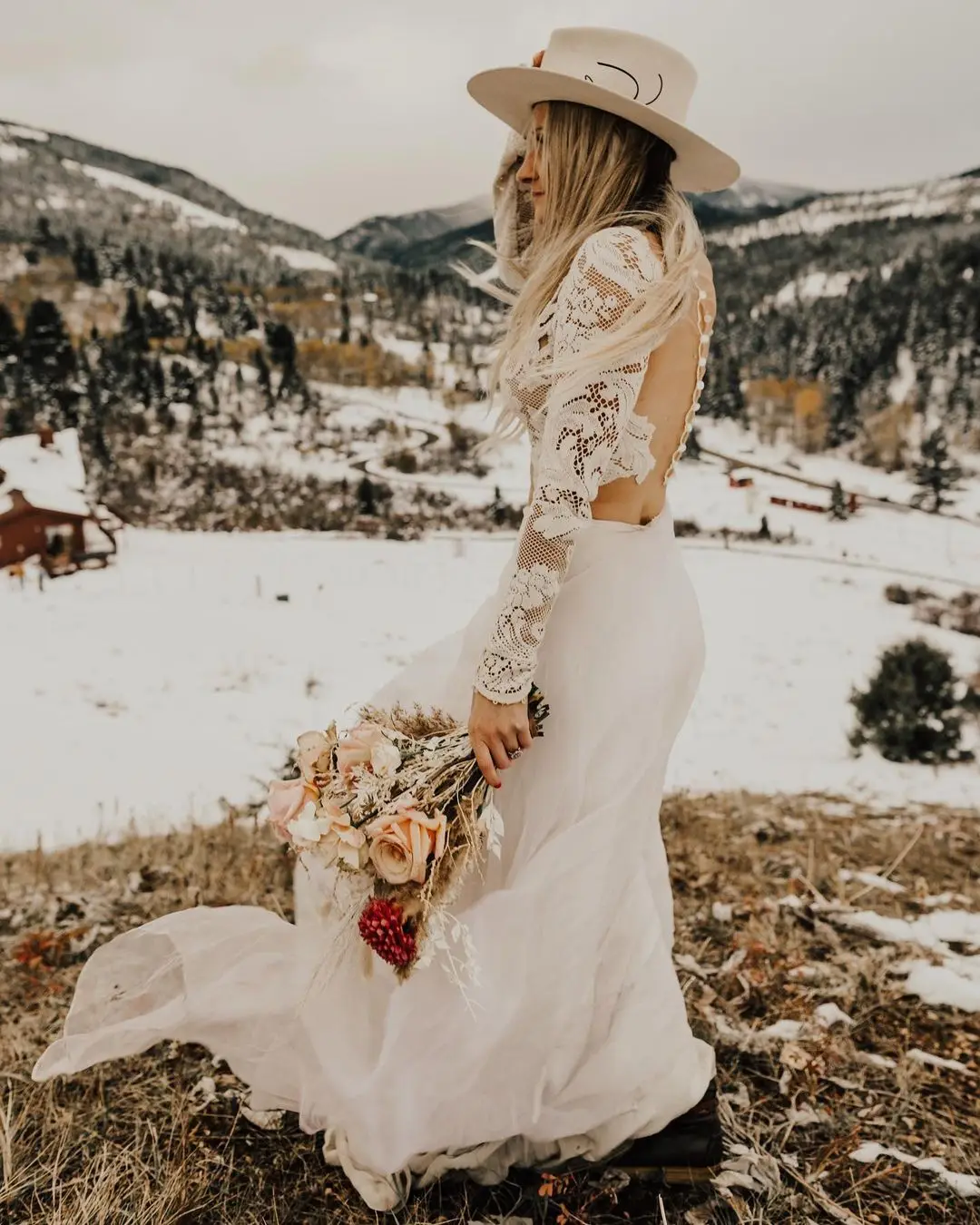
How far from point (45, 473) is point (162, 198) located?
1.82m

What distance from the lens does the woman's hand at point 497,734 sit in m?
1.15

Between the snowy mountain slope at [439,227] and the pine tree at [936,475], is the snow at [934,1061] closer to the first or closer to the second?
the pine tree at [936,475]

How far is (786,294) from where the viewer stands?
563cm

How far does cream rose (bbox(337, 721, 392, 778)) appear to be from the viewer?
1137 millimetres

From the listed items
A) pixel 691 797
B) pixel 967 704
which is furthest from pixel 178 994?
pixel 967 704

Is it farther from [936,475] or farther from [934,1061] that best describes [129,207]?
[934,1061]

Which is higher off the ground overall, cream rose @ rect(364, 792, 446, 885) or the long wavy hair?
the long wavy hair

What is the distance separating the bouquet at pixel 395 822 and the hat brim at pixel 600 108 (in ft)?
2.58

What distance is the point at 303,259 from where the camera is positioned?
17.4 ft

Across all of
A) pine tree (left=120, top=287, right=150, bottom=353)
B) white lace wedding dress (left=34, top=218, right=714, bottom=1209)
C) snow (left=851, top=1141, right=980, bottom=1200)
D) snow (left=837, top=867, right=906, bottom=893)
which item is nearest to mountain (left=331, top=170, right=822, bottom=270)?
pine tree (left=120, top=287, right=150, bottom=353)

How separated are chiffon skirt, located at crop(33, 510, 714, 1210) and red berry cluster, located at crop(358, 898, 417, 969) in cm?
9

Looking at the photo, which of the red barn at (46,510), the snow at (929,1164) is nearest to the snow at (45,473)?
the red barn at (46,510)

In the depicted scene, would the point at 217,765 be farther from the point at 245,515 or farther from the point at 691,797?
the point at 691,797

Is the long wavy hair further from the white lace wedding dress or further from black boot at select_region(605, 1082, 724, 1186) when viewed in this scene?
black boot at select_region(605, 1082, 724, 1186)
